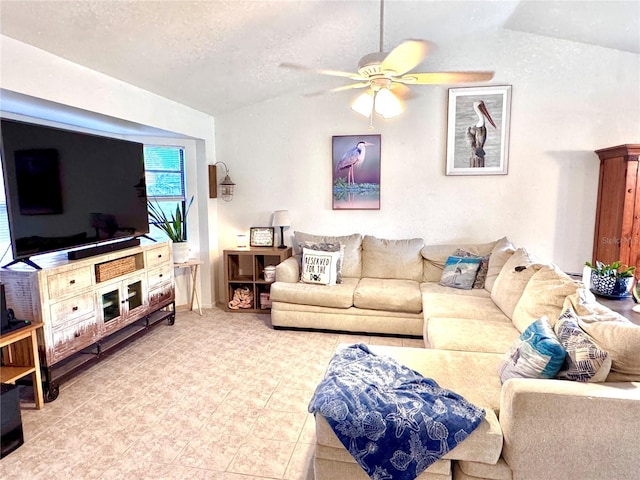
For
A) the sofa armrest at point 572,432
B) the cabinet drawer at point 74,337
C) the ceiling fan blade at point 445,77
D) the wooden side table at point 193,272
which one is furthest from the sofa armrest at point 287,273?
the sofa armrest at point 572,432

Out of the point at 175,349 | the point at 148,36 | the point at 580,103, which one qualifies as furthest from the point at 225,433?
the point at 580,103

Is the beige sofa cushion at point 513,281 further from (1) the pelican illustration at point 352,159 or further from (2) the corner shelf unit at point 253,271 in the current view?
(2) the corner shelf unit at point 253,271

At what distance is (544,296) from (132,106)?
3.43 metres

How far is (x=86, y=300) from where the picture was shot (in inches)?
118

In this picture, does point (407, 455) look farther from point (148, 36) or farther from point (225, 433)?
point (148, 36)

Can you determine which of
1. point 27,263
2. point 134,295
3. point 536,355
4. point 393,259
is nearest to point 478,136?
point 393,259

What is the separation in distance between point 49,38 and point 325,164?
2.86 meters

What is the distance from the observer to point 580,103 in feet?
13.4

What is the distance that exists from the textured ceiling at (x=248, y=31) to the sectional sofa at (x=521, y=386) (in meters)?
2.14

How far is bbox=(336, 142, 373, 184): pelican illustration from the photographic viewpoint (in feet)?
15.0

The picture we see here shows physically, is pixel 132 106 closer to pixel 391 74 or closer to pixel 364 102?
pixel 364 102

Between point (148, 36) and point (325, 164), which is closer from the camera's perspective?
point (148, 36)

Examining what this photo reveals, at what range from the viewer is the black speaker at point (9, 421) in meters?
2.17

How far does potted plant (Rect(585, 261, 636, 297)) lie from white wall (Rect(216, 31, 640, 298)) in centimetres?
176
